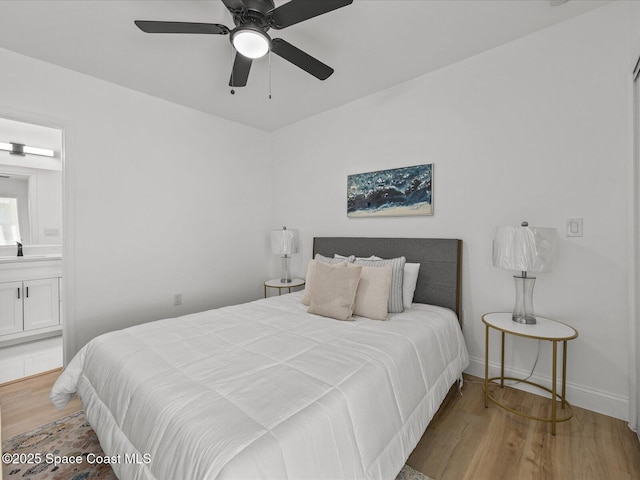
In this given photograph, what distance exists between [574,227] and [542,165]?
0.48 meters

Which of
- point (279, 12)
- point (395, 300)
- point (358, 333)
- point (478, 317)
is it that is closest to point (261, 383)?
point (358, 333)

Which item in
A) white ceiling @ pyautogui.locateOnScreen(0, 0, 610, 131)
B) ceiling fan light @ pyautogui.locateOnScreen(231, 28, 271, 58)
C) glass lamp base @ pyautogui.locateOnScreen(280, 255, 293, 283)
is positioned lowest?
glass lamp base @ pyautogui.locateOnScreen(280, 255, 293, 283)

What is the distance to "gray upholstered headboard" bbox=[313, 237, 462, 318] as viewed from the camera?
2396 mm

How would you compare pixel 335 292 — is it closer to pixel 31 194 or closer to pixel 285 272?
pixel 285 272

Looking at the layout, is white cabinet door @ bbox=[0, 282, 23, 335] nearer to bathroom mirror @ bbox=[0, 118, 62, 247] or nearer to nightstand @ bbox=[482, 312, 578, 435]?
bathroom mirror @ bbox=[0, 118, 62, 247]

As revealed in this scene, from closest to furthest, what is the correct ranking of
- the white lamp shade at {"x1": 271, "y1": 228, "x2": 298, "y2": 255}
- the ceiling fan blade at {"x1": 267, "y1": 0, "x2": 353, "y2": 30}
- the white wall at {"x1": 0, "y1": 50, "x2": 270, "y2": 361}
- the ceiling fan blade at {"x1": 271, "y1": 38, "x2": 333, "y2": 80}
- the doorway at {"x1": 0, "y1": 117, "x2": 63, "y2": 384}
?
1. the ceiling fan blade at {"x1": 267, "y1": 0, "x2": 353, "y2": 30}
2. the ceiling fan blade at {"x1": 271, "y1": 38, "x2": 333, "y2": 80}
3. the white wall at {"x1": 0, "y1": 50, "x2": 270, "y2": 361}
4. the doorway at {"x1": 0, "y1": 117, "x2": 63, "y2": 384}
5. the white lamp shade at {"x1": 271, "y1": 228, "x2": 298, "y2": 255}

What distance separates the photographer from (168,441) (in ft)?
3.30

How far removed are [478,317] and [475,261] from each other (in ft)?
1.50

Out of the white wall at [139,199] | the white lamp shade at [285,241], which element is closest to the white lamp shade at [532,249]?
the white lamp shade at [285,241]

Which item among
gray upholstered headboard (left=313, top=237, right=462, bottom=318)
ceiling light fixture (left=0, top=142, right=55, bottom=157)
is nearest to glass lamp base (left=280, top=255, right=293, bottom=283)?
gray upholstered headboard (left=313, top=237, right=462, bottom=318)

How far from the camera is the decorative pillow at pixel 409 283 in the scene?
2365 mm

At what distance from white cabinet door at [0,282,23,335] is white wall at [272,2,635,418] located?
4.08 metres

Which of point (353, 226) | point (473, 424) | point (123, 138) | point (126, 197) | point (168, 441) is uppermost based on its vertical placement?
point (123, 138)

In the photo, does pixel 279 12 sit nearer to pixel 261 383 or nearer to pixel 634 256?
pixel 261 383
